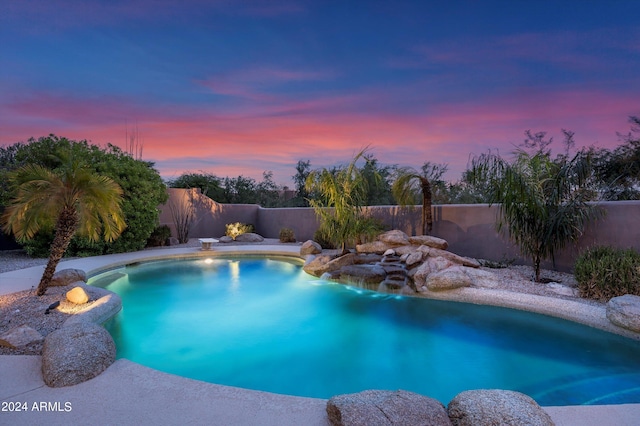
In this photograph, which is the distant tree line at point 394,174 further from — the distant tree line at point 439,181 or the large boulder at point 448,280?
the large boulder at point 448,280

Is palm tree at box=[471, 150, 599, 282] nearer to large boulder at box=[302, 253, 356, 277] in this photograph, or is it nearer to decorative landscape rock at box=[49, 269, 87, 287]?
large boulder at box=[302, 253, 356, 277]

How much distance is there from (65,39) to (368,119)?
8.04m

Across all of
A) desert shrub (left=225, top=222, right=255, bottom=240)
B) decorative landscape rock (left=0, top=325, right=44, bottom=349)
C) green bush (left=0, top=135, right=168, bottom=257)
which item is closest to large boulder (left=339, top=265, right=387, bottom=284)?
decorative landscape rock (left=0, top=325, right=44, bottom=349)

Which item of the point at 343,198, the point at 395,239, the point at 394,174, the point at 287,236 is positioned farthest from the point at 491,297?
the point at 287,236

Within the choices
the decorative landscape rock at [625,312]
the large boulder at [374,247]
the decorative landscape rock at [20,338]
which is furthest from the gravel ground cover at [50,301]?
the large boulder at [374,247]

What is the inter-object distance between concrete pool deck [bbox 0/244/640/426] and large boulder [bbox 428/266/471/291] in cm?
356

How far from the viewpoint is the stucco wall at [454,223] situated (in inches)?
236

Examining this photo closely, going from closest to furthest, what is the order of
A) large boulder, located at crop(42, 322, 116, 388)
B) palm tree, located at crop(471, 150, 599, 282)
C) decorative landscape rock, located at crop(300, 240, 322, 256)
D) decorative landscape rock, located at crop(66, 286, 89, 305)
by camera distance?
large boulder, located at crop(42, 322, 116, 388) → decorative landscape rock, located at crop(66, 286, 89, 305) → palm tree, located at crop(471, 150, 599, 282) → decorative landscape rock, located at crop(300, 240, 322, 256)

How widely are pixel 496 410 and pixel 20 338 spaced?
13.4 ft

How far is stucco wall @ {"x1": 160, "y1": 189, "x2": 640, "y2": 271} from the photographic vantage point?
236 inches

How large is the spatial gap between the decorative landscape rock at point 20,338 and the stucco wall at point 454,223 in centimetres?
800

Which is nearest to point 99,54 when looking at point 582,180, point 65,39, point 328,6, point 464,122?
point 65,39

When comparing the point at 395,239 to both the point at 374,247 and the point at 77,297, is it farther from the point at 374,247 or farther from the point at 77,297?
the point at 77,297

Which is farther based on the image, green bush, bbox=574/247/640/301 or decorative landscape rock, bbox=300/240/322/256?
decorative landscape rock, bbox=300/240/322/256
